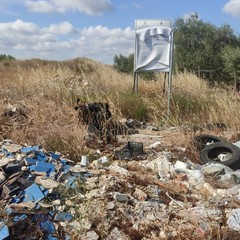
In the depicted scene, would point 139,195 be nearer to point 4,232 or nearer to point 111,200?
point 111,200

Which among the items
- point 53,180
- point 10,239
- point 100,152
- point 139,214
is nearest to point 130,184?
point 139,214

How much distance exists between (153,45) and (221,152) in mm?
4052

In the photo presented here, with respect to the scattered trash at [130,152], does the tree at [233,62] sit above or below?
above

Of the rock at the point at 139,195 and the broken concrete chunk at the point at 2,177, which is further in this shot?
the rock at the point at 139,195

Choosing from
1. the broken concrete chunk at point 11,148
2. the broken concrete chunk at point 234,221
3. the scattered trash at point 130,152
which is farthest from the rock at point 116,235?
the scattered trash at point 130,152

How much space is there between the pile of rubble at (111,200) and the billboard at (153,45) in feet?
14.8

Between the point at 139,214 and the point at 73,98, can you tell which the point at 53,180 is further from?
the point at 73,98

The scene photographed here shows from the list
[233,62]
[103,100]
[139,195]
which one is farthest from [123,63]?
[139,195]

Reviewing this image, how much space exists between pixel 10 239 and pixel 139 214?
1.19m

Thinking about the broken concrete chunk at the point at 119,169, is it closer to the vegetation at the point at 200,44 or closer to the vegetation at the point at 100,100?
the vegetation at the point at 100,100

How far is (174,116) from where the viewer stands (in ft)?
28.8

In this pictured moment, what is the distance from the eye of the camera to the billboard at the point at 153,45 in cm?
898

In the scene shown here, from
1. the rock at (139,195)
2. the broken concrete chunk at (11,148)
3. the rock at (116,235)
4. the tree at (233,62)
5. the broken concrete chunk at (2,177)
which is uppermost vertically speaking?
the tree at (233,62)

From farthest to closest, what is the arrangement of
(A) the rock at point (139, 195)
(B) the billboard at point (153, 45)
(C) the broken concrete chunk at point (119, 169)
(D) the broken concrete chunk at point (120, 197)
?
(B) the billboard at point (153, 45), (C) the broken concrete chunk at point (119, 169), (A) the rock at point (139, 195), (D) the broken concrete chunk at point (120, 197)
